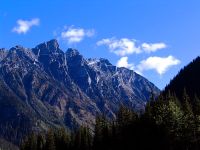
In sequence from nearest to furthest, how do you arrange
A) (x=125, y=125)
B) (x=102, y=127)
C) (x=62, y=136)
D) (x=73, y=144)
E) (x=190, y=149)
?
(x=190, y=149)
(x=125, y=125)
(x=102, y=127)
(x=73, y=144)
(x=62, y=136)

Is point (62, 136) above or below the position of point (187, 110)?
Result: above

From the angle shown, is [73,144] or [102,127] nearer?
[102,127]

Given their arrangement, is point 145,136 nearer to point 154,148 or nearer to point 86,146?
point 154,148

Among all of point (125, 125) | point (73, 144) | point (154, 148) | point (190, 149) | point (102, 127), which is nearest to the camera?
point (190, 149)

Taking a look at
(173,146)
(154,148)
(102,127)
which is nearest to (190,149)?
(173,146)

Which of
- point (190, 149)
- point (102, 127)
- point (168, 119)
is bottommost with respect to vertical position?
point (190, 149)

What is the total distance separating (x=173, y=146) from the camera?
4441 inches

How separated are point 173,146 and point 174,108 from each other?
30.4 ft

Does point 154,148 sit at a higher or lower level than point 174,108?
lower

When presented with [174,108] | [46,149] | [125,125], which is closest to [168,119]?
[174,108]

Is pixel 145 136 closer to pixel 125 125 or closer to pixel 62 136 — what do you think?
pixel 125 125

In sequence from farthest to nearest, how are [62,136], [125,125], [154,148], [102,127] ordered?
[62,136] < [102,127] < [125,125] < [154,148]

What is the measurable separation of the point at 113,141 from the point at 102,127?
16663 mm

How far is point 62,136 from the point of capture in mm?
188750
